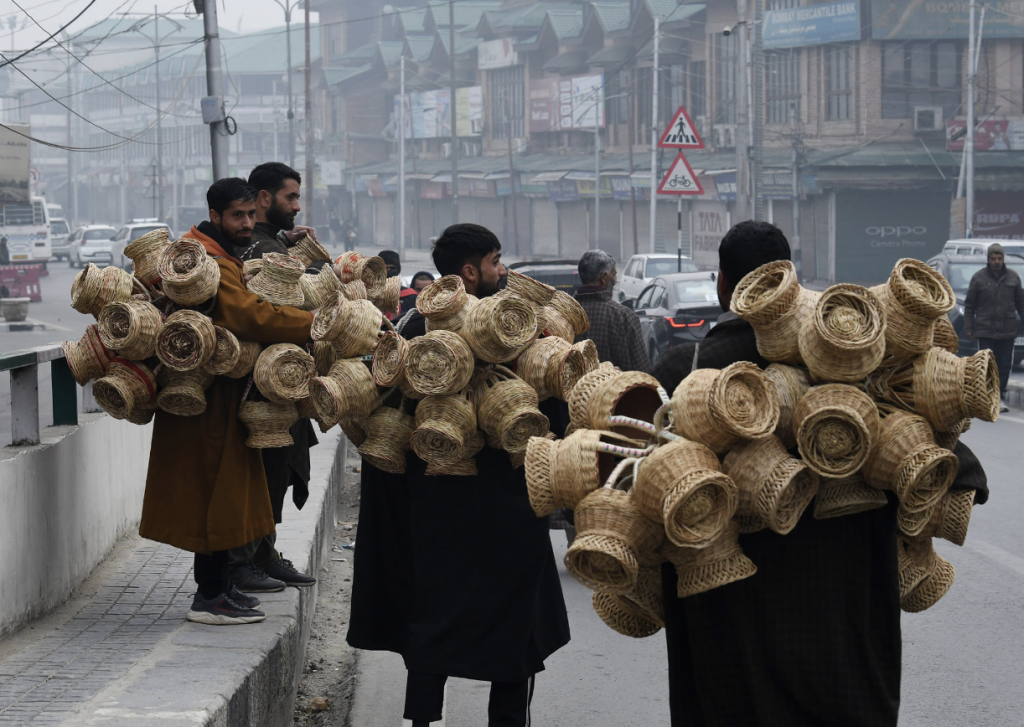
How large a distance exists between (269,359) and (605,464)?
1721 mm

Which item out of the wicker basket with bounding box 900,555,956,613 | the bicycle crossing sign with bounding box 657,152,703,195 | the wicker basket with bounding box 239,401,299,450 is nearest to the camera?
the wicker basket with bounding box 900,555,956,613

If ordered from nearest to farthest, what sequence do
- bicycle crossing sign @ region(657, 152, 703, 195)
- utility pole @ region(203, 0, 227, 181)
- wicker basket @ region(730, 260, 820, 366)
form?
wicker basket @ region(730, 260, 820, 366) → utility pole @ region(203, 0, 227, 181) → bicycle crossing sign @ region(657, 152, 703, 195)

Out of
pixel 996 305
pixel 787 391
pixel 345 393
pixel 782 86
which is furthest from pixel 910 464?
pixel 782 86

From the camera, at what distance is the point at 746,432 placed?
8.50 ft

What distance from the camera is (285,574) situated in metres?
5.30

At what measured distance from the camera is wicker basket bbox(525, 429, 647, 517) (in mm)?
2844

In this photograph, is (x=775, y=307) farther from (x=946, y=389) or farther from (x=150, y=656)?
(x=150, y=656)

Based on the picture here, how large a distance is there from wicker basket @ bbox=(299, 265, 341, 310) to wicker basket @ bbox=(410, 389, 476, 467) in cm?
86

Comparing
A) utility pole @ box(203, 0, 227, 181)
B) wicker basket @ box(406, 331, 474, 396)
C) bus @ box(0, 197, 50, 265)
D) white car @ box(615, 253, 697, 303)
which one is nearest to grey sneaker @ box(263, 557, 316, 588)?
wicker basket @ box(406, 331, 474, 396)

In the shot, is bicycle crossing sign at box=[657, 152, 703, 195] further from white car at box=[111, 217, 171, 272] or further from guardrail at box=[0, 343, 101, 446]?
white car at box=[111, 217, 171, 272]

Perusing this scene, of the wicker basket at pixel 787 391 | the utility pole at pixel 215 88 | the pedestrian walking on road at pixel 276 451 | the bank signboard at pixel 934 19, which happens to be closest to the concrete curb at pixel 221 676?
the pedestrian walking on road at pixel 276 451

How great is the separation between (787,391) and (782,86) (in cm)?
3882

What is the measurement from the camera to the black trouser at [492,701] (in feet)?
12.9

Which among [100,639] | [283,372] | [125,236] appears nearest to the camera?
[283,372]
